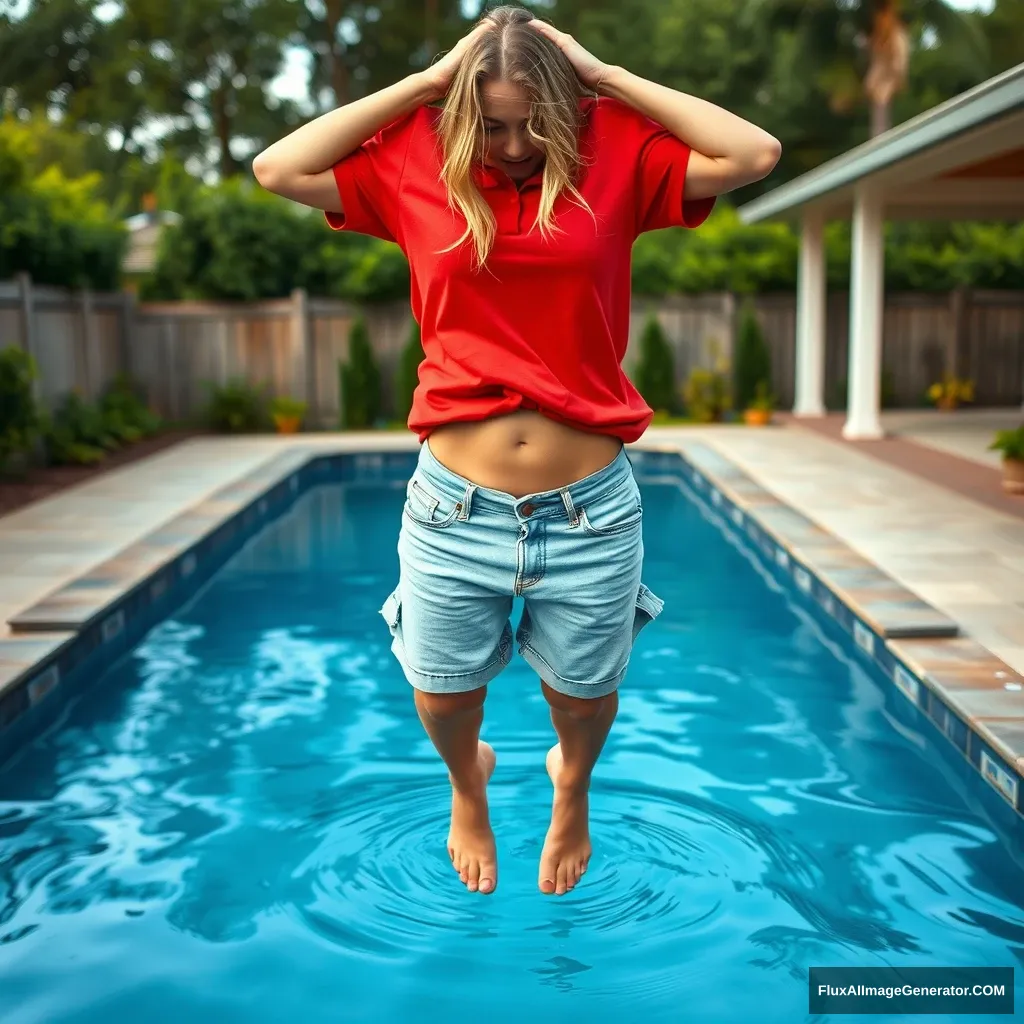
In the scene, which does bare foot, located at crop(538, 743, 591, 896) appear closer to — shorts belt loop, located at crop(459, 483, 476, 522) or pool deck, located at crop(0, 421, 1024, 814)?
shorts belt loop, located at crop(459, 483, 476, 522)

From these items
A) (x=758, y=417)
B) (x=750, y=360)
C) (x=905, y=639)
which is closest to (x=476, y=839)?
(x=905, y=639)

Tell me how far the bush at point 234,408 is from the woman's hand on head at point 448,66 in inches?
482

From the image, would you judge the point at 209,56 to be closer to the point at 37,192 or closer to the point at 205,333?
the point at 205,333

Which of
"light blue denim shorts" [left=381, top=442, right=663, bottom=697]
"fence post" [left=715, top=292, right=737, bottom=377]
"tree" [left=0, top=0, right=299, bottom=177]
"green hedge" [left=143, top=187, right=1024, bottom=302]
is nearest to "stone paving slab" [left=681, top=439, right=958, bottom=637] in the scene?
"light blue denim shorts" [left=381, top=442, right=663, bottom=697]

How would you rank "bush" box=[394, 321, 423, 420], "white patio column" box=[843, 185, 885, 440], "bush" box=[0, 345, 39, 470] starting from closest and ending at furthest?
1. "bush" box=[0, 345, 39, 470]
2. "white patio column" box=[843, 185, 885, 440]
3. "bush" box=[394, 321, 423, 420]

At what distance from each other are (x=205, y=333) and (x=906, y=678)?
11.3m

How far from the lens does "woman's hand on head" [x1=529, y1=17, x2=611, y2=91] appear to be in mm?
2045

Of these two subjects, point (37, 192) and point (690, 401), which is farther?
point (690, 401)

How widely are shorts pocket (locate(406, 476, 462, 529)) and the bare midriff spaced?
0.19 ft

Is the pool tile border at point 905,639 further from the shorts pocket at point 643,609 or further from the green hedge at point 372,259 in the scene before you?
the green hedge at point 372,259

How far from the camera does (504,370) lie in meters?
2.07

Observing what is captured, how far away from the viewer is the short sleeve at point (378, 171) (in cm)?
215

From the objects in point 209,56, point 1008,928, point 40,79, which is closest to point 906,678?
point 1008,928

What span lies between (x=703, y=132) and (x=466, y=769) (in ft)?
4.07
